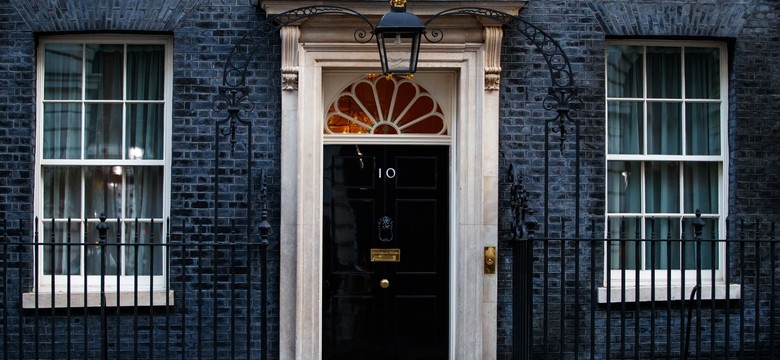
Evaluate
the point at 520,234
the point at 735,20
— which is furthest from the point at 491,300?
the point at 735,20

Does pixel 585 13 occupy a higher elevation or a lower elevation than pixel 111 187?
higher

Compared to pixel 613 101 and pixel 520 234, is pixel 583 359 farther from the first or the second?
pixel 613 101

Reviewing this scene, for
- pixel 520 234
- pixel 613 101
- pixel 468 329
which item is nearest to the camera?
pixel 520 234

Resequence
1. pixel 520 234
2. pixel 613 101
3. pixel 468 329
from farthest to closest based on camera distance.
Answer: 1. pixel 613 101
2. pixel 468 329
3. pixel 520 234

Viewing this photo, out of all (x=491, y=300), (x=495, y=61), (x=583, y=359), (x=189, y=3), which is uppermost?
(x=189, y=3)

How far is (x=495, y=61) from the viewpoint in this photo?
27.0 ft

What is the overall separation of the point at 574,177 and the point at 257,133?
291 centimetres

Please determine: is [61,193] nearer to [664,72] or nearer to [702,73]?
[664,72]

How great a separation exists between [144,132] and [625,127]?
4.52 meters

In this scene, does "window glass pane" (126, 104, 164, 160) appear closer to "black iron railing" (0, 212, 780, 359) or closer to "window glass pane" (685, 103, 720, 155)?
"black iron railing" (0, 212, 780, 359)

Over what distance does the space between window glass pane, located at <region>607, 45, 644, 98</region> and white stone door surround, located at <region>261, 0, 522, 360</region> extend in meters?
1.19

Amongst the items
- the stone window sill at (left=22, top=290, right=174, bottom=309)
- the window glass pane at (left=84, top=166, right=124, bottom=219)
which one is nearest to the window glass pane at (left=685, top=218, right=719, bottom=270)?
the stone window sill at (left=22, top=290, right=174, bottom=309)

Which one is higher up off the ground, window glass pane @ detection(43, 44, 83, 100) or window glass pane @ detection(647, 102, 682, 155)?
window glass pane @ detection(43, 44, 83, 100)

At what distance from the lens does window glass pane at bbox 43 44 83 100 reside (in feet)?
27.7
